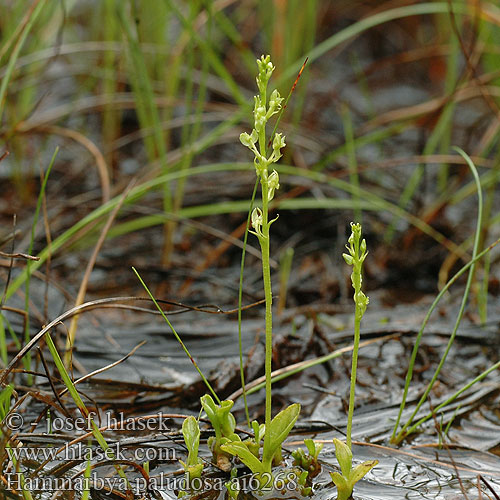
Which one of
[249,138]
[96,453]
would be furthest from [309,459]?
[249,138]

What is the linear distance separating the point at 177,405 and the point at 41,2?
1.13 meters

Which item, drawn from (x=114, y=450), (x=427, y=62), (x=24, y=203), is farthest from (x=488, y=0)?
(x=114, y=450)

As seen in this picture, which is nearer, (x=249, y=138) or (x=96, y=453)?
(x=249, y=138)

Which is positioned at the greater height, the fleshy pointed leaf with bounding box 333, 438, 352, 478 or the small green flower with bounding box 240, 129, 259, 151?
the small green flower with bounding box 240, 129, 259, 151

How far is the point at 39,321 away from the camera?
173 centimetres


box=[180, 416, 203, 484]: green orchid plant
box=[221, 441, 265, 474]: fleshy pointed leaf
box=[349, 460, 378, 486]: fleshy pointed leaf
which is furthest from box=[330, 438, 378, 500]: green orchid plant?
box=[180, 416, 203, 484]: green orchid plant

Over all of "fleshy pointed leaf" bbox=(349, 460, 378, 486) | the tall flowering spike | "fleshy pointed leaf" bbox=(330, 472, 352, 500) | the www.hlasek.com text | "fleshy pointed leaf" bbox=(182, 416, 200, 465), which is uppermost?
the tall flowering spike

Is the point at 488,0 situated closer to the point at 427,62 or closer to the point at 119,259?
the point at 427,62

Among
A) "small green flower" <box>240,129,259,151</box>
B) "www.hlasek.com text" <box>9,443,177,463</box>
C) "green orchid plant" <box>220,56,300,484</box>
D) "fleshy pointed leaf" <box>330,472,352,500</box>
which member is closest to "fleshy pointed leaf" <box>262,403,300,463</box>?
"green orchid plant" <box>220,56,300,484</box>

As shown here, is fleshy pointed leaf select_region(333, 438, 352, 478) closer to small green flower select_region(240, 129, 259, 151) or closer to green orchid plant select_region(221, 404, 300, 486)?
green orchid plant select_region(221, 404, 300, 486)

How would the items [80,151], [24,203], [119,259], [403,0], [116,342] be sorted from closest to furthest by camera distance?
Result: 1. [116,342]
2. [119,259]
3. [24,203]
4. [80,151]
5. [403,0]

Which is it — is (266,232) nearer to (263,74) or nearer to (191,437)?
(263,74)

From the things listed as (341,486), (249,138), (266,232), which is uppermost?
(249,138)

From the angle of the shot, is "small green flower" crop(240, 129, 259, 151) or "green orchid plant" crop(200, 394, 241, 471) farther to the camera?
"green orchid plant" crop(200, 394, 241, 471)
